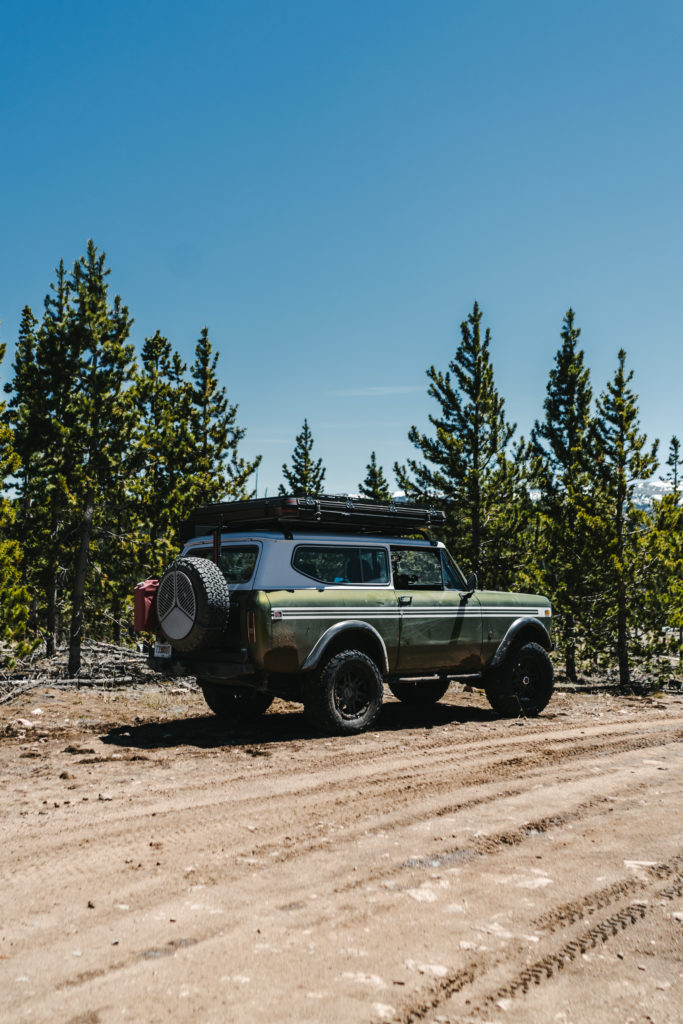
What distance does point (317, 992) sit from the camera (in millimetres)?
3176

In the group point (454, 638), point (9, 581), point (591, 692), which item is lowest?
point (591, 692)

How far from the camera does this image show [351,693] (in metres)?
9.08

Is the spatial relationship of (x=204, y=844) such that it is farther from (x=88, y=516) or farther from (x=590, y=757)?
(x=88, y=516)

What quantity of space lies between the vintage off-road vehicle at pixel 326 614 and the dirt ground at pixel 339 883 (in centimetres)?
90

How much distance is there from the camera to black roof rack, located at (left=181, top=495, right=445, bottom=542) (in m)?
8.85

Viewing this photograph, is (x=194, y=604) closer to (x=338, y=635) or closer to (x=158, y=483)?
(x=338, y=635)

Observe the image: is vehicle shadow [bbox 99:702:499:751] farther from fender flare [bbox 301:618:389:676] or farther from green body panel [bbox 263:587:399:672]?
green body panel [bbox 263:587:399:672]

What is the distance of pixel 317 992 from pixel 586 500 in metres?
16.5

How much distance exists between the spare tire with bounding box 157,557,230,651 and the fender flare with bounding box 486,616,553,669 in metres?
4.07

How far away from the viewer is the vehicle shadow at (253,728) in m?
8.77

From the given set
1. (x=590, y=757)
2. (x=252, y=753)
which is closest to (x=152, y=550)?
(x=252, y=753)

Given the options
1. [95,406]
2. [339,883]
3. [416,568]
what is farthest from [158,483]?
[339,883]

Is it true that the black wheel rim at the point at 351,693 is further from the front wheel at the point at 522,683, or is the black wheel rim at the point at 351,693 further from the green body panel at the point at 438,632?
the front wheel at the point at 522,683

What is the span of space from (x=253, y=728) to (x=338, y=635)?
1.83m
